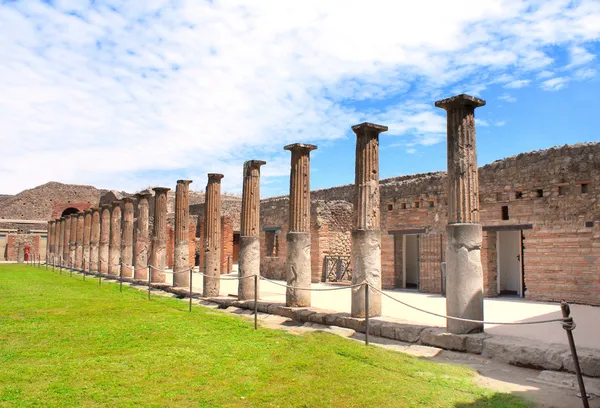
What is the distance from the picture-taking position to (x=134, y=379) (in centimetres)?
570

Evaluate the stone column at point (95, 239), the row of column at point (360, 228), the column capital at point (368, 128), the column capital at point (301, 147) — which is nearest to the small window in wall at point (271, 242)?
the row of column at point (360, 228)

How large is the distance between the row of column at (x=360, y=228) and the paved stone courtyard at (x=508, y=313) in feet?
2.82

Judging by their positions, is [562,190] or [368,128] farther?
[562,190]

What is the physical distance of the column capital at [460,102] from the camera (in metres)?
8.08

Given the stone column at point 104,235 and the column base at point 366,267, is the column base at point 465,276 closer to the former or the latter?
the column base at point 366,267

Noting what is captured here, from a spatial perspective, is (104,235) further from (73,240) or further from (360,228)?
(360,228)

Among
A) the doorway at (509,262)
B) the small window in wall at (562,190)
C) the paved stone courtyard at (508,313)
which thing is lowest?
the paved stone courtyard at (508,313)

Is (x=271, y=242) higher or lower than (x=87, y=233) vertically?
lower

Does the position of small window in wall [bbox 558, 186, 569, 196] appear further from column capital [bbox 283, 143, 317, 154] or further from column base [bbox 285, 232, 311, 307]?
column base [bbox 285, 232, 311, 307]

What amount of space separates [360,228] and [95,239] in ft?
73.7

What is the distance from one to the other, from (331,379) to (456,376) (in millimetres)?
1617

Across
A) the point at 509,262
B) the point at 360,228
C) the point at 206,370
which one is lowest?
the point at 206,370

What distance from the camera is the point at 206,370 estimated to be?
241 inches

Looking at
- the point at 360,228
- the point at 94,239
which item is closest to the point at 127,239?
the point at 94,239
